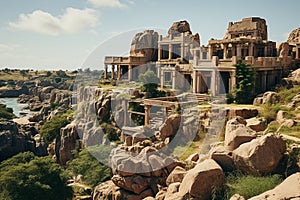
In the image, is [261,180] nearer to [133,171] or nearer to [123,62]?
[133,171]

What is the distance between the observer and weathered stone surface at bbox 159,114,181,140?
2716 cm

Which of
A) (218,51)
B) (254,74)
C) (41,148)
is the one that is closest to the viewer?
(254,74)

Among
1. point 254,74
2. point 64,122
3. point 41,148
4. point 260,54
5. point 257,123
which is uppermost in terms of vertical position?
point 260,54

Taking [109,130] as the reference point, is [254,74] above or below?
above

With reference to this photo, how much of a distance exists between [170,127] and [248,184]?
1436 centimetres

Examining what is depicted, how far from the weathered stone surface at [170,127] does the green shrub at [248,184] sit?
1291cm

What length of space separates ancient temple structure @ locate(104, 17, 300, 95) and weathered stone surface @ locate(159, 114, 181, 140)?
7650mm

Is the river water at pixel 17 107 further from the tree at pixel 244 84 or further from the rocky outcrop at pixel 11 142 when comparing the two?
the tree at pixel 244 84

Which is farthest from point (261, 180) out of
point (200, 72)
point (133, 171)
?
point (200, 72)

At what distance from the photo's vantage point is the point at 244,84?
30594mm

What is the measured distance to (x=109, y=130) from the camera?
A: 40281 mm

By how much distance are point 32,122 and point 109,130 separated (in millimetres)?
38084

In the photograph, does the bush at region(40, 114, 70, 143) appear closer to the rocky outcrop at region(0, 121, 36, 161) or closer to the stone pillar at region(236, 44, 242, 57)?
the rocky outcrop at region(0, 121, 36, 161)

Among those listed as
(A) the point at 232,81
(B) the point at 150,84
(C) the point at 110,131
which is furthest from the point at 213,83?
(C) the point at 110,131
